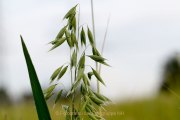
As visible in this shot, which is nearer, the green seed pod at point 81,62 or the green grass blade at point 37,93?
the green grass blade at point 37,93

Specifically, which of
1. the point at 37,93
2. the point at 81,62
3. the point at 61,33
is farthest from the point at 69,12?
the point at 37,93

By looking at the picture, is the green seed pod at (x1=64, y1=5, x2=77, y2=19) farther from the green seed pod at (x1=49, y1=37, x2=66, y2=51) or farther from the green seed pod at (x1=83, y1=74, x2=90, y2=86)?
the green seed pod at (x1=83, y1=74, x2=90, y2=86)

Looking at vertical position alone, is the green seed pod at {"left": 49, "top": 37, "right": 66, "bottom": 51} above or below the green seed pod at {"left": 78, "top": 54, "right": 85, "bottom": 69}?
above

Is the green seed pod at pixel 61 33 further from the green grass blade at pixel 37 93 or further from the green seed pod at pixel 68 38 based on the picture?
the green grass blade at pixel 37 93

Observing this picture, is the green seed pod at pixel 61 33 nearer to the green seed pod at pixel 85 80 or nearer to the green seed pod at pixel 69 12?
the green seed pod at pixel 69 12

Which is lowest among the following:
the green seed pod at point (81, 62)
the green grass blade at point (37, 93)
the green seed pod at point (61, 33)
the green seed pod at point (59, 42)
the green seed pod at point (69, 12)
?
the green grass blade at point (37, 93)

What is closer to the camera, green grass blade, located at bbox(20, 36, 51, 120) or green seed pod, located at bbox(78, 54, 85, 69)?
green grass blade, located at bbox(20, 36, 51, 120)

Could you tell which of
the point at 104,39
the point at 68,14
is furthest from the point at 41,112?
the point at 104,39

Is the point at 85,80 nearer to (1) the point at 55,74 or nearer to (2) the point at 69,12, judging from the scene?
(1) the point at 55,74

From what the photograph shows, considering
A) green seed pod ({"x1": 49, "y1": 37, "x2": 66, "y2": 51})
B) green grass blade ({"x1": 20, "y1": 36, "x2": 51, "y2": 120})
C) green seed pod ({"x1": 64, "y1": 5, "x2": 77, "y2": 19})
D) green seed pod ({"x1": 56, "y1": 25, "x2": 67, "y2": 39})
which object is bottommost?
green grass blade ({"x1": 20, "y1": 36, "x2": 51, "y2": 120})

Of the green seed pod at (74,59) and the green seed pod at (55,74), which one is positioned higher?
the green seed pod at (74,59)

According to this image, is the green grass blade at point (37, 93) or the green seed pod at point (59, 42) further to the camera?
the green seed pod at point (59, 42)
